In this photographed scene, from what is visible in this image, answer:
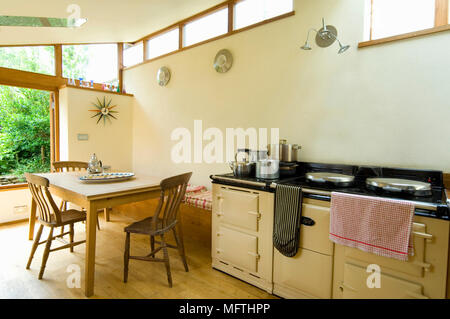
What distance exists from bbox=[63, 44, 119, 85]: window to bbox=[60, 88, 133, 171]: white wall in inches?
13.6

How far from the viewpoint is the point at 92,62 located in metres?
3.85

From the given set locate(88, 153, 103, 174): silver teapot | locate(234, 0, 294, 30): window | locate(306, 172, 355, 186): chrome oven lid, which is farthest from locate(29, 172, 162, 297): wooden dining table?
locate(234, 0, 294, 30): window

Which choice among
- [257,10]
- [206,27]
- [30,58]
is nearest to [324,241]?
[257,10]

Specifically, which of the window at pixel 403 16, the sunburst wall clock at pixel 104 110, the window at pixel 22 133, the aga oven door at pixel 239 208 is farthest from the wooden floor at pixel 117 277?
the window at pixel 403 16

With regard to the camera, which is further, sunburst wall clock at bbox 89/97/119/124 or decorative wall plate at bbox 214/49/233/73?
sunburst wall clock at bbox 89/97/119/124

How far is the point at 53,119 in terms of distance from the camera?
360 cm

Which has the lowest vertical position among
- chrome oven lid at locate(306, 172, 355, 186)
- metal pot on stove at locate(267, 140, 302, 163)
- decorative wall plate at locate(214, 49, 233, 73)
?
chrome oven lid at locate(306, 172, 355, 186)

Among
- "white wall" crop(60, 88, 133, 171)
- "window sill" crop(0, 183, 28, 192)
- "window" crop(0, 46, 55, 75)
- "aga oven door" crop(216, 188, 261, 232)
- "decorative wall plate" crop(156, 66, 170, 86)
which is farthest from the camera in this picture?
"decorative wall plate" crop(156, 66, 170, 86)

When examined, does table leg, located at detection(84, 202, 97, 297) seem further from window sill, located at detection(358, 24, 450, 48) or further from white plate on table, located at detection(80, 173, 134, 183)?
window sill, located at detection(358, 24, 450, 48)

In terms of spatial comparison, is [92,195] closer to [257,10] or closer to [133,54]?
[257,10]

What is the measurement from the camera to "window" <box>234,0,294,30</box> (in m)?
2.46

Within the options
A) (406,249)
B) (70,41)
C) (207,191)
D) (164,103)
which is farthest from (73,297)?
(70,41)

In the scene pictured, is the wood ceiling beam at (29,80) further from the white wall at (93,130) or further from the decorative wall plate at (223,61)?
the decorative wall plate at (223,61)

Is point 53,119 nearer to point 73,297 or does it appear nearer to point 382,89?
point 73,297
